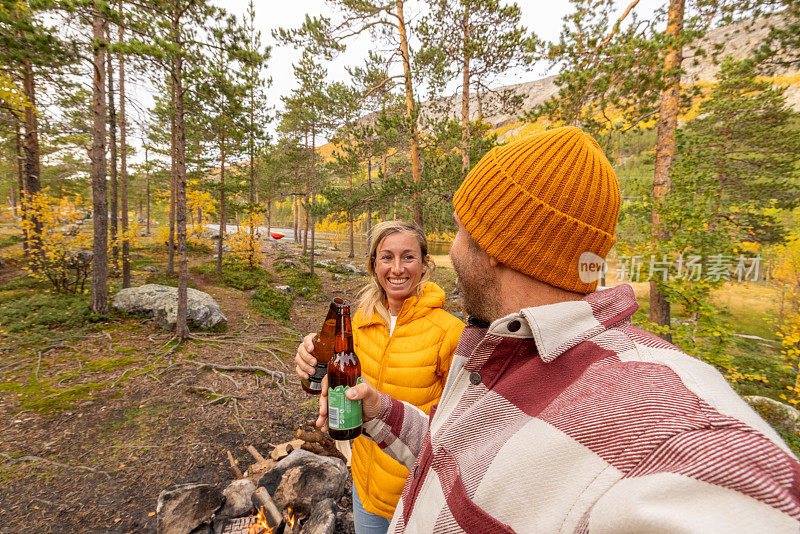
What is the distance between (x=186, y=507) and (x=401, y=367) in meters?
2.95

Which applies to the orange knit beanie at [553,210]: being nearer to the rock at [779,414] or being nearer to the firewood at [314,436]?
the firewood at [314,436]

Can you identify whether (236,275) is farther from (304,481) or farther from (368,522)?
(368,522)

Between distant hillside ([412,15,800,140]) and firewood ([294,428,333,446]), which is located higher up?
distant hillside ([412,15,800,140])

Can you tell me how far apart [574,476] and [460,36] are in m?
12.5

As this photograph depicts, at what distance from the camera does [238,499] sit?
3328mm

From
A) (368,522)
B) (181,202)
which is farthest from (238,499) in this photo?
(181,202)

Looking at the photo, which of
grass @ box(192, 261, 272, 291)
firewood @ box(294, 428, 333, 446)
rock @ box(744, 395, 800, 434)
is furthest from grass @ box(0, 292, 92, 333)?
rock @ box(744, 395, 800, 434)

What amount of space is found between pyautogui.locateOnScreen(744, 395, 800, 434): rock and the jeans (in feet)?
33.5

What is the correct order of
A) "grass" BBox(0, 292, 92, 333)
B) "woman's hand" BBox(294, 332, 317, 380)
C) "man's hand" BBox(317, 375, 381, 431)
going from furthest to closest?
"grass" BBox(0, 292, 92, 333)
"woman's hand" BBox(294, 332, 317, 380)
"man's hand" BBox(317, 375, 381, 431)

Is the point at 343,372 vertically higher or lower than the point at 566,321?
lower

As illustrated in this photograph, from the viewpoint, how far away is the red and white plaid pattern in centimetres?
51

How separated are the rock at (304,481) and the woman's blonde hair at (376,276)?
2.43 m

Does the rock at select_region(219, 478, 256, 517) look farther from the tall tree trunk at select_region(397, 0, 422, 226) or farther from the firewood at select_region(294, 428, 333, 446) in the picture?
the tall tree trunk at select_region(397, 0, 422, 226)

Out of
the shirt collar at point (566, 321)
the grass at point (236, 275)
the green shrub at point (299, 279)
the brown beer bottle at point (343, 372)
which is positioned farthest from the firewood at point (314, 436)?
the grass at point (236, 275)
